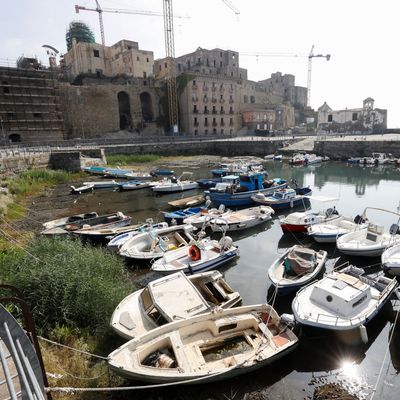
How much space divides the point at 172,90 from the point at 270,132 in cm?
2718

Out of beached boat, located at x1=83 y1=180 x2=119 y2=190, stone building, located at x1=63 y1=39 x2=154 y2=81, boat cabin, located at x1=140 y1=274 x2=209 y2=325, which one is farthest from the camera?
stone building, located at x1=63 y1=39 x2=154 y2=81

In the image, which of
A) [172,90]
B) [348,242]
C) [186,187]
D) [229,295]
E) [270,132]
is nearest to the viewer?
[229,295]

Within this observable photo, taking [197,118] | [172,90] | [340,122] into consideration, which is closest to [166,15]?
[172,90]

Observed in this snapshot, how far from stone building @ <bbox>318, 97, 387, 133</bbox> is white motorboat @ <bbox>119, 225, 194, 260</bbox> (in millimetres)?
71380

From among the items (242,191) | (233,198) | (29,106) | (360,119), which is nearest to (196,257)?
(233,198)

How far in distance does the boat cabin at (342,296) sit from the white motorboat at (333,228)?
231 inches

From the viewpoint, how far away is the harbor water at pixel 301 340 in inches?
274

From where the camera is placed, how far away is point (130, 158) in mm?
47062

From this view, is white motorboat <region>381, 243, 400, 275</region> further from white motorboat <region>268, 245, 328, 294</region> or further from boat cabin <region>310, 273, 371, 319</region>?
boat cabin <region>310, 273, 371, 319</region>

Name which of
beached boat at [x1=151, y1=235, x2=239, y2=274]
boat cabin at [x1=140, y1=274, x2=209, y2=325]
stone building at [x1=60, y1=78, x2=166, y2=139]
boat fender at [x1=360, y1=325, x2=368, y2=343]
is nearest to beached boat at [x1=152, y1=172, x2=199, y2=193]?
beached boat at [x1=151, y1=235, x2=239, y2=274]

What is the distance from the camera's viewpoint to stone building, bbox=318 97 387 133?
68938 mm

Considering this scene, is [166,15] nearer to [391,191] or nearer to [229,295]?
[391,191]

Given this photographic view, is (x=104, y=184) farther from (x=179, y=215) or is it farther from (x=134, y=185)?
(x=179, y=215)

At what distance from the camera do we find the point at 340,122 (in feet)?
241
